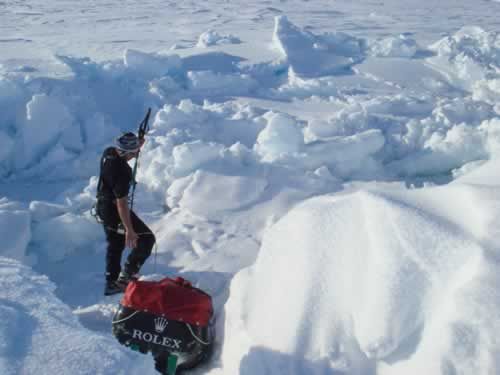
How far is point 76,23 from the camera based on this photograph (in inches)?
447

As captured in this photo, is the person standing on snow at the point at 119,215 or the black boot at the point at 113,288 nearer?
the person standing on snow at the point at 119,215

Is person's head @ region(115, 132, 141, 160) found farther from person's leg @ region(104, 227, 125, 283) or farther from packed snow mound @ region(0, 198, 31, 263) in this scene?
packed snow mound @ region(0, 198, 31, 263)

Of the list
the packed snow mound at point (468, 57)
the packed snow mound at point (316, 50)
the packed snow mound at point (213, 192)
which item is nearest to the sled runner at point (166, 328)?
the packed snow mound at point (213, 192)

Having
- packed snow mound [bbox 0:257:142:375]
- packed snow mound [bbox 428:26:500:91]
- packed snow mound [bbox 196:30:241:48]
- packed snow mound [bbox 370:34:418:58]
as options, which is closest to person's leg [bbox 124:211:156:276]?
packed snow mound [bbox 0:257:142:375]

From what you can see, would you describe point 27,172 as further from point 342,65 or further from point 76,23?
point 76,23

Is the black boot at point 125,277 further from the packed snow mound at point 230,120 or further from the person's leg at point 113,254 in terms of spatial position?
the packed snow mound at point 230,120

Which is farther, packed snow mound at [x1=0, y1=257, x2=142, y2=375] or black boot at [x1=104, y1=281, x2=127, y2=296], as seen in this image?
black boot at [x1=104, y1=281, x2=127, y2=296]

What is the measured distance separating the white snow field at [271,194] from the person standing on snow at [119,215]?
0.21 m

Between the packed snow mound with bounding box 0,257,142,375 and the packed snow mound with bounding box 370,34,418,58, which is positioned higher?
the packed snow mound with bounding box 0,257,142,375

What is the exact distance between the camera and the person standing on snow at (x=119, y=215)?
2844 millimetres

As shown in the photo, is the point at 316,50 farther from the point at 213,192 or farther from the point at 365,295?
the point at 365,295

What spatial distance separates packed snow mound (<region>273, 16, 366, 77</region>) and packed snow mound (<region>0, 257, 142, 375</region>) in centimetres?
622

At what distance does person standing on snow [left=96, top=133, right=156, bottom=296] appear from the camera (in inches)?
112

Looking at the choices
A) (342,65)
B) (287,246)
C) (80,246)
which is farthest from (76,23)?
(287,246)
